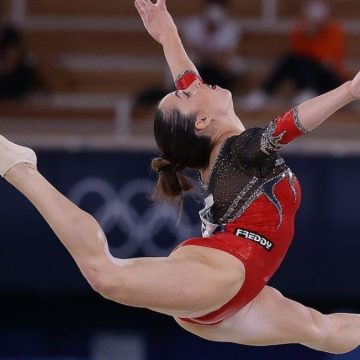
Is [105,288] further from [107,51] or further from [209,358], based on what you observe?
[107,51]

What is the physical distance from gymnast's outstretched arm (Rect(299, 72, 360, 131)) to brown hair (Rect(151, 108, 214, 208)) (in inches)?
20.4

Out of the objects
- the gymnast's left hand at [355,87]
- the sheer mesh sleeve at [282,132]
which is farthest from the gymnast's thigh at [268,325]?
the gymnast's left hand at [355,87]

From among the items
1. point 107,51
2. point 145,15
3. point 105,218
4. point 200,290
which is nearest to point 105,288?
point 200,290

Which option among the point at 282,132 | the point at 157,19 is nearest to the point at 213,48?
the point at 157,19

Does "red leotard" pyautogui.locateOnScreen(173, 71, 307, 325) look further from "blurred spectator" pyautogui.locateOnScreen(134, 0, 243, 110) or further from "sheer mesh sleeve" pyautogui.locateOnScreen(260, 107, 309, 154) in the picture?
"blurred spectator" pyautogui.locateOnScreen(134, 0, 243, 110)

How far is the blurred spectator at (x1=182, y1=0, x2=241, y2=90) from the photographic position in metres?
7.55

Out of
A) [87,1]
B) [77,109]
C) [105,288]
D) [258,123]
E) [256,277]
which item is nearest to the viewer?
[105,288]

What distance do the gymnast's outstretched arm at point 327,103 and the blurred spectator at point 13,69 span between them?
409cm

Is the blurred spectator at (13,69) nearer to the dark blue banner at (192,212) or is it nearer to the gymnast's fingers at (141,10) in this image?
the dark blue banner at (192,212)

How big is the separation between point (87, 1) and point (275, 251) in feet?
15.8

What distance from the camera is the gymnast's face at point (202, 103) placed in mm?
4348

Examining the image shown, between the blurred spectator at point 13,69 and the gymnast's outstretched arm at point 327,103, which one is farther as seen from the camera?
the blurred spectator at point 13,69

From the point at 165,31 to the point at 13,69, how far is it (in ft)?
10.5

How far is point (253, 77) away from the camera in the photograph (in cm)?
802
